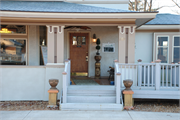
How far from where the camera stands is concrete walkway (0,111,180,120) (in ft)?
15.6

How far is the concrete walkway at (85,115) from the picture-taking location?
4766 millimetres

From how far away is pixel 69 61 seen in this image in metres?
6.58

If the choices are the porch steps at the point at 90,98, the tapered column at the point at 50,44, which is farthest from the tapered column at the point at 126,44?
the tapered column at the point at 50,44

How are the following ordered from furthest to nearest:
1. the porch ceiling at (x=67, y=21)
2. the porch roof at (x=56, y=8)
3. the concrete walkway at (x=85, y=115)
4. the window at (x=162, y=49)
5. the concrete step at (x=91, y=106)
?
the window at (x=162, y=49) → the porch ceiling at (x=67, y=21) → the porch roof at (x=56, y=8) → the concrete step at (x=91, y=106) → the concrete walkway at (x=85, y=115)

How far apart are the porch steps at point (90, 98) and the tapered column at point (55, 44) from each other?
3.97 ft

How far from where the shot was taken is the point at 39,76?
6.53m

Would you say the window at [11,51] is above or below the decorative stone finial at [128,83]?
above

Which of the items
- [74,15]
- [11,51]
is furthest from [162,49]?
[11,51]

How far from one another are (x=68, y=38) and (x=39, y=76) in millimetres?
3077

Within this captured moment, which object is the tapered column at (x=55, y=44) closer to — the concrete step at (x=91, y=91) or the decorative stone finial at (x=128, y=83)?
the concrete step at (x=91, y=91)

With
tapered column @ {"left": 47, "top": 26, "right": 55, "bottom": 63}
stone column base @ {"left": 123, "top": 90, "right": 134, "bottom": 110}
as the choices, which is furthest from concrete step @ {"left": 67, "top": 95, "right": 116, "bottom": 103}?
tapered column @ {"left": 47, "top": 26, "right": 55, "bottom": 63}

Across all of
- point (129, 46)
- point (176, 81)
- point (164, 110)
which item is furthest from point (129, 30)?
point (164, 110)

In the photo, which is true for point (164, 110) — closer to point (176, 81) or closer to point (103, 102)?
point (176, 81)

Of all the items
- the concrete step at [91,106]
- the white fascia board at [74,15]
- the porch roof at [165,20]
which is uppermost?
the porch roof at [165,20]
